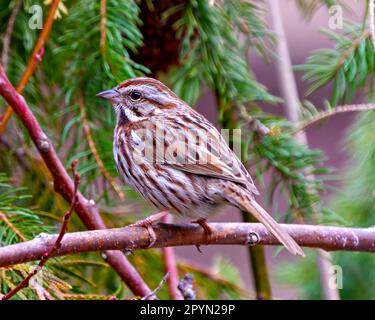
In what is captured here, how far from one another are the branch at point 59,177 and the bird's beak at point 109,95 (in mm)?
256

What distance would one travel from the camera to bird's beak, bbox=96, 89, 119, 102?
247 cm

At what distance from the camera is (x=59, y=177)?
89.9 inches

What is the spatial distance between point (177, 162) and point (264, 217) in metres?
0.35

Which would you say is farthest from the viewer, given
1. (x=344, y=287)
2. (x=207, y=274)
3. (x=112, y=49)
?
(x=344, y=287)

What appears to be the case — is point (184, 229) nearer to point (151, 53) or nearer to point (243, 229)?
point (243, 229)

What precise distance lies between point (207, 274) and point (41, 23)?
1.04 metres

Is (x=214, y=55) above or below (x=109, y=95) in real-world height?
above

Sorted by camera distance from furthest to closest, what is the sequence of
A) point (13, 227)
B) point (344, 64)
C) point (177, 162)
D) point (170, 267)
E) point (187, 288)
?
point (170, 267) < point (344, 64) < point (177, 162) < point (13, 227) < point (187, 288)

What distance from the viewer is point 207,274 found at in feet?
9.67

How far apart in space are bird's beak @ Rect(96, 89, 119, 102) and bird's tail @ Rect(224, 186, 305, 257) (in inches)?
17.7

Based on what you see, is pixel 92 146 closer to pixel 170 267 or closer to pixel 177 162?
pixel 177 162

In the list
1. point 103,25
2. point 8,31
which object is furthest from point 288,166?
point 8,31

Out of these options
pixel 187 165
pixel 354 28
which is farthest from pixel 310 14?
pixel 187 165

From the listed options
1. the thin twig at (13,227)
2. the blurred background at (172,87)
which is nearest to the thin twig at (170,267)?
the blurred background at (172,87)
